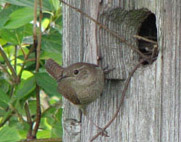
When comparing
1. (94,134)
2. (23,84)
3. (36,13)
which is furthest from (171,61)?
(23,84)

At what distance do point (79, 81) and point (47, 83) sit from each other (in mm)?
222

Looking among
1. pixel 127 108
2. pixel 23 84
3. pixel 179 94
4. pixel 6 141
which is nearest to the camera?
pixel 179 94

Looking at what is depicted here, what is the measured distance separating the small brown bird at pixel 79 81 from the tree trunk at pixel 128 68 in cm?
6

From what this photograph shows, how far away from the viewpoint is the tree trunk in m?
2.24

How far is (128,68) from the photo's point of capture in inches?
96.8

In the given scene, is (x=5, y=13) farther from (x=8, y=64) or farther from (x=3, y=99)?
(x=3, y=99)

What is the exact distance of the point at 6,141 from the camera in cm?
269

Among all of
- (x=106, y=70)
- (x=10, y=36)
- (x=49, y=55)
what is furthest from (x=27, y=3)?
(x=106, y=70)

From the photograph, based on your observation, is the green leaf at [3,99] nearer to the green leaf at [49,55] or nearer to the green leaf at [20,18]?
the green leaf at [49,55]

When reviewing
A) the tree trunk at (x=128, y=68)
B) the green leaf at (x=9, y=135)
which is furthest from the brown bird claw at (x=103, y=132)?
the green leaf at (x=9, y=135)

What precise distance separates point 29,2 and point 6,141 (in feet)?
→ 2.37

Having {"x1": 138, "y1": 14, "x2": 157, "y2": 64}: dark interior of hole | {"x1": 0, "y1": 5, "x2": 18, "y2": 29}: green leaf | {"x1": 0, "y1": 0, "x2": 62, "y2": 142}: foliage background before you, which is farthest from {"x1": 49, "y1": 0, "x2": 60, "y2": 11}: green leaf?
{"x1": 138, "y1": 14, "x2": 157, "y2": 64}: dark interior of hole

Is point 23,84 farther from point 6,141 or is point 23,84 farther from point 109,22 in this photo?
point 109,22

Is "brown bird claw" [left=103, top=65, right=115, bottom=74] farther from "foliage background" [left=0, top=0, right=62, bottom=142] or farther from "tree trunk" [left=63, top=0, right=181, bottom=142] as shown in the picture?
"foliage background" [left=0, top=0, right=62, bottom=142]
